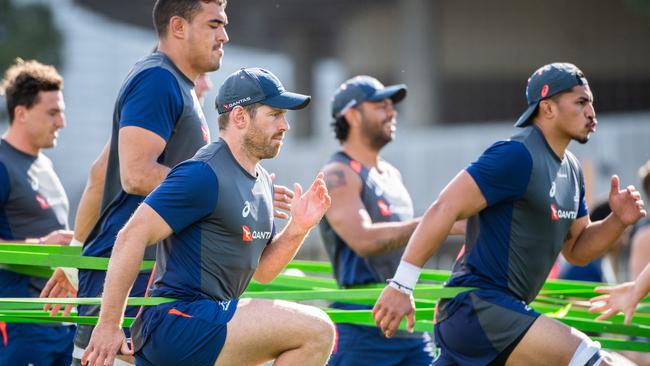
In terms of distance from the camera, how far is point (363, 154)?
8.50m

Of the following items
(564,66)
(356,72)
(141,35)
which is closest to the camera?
(564,66)

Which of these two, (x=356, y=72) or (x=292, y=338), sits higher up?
(x=292, y=338)

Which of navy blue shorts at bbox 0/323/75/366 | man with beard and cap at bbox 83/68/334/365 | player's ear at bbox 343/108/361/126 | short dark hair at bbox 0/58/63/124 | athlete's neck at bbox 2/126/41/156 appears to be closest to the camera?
man with beard and cap at bbox 83/68/334/365

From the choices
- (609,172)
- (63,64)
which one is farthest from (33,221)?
(63,64)

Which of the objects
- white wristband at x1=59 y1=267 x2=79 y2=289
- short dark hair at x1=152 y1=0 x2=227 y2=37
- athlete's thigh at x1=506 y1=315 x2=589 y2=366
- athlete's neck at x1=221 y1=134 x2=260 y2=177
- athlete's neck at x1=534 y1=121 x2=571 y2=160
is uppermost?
short dark hair at x1=152 y1=0 x2=227 y2=37

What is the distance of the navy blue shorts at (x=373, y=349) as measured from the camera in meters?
7.93

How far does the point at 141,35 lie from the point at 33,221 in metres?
35.8

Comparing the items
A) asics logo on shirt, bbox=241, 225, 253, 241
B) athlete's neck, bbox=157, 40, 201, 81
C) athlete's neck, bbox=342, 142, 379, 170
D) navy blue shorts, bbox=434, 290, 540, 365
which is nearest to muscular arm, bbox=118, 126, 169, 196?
athlete's neck, bbox=157, 40, 201, 81

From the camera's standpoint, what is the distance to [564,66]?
6.71 meters

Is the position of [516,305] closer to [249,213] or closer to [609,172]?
[249,213]

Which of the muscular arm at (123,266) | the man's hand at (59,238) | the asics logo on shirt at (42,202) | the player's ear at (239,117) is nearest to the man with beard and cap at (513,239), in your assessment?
the player's ear at (239,117)

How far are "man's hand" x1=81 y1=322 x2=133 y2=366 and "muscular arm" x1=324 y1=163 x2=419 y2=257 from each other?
2.95 m

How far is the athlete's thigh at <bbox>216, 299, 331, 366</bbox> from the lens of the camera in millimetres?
5234

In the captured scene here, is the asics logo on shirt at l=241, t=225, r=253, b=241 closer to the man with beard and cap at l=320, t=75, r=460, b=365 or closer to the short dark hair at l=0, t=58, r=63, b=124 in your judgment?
the man with beard and cap at l=320, t=75, r=460, b=365
